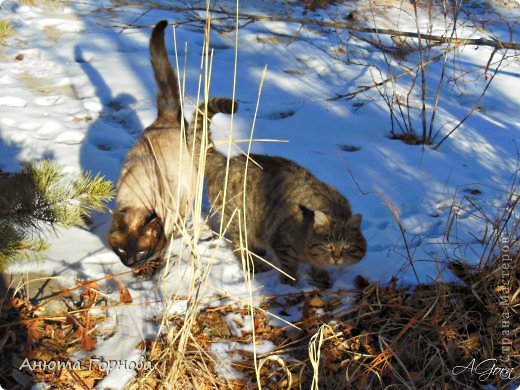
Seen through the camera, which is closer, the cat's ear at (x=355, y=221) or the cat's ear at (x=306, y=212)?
the cat's ear at (x=355, y=221)

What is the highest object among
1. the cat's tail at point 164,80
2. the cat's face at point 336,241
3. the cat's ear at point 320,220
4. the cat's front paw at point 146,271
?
the cat's tail at point 164,80

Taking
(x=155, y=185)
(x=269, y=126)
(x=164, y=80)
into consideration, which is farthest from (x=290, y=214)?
(x=269, y=126)

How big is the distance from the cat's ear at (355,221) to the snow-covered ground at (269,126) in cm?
30

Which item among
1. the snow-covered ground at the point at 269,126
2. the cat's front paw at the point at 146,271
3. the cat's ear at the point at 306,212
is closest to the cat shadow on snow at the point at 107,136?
the snow-covered ground at the point at 269,126

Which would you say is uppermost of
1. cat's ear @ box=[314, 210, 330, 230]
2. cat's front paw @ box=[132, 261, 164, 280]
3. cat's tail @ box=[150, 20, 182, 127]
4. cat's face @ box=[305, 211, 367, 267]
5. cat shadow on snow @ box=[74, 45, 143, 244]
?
cat's tail @ box=[150, 20, 182, 127]

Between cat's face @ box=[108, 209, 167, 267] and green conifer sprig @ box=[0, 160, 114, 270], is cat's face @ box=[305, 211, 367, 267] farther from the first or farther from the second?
green conifer sprig @ box=[0, 160, 114, 270]

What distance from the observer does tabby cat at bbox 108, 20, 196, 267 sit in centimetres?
321

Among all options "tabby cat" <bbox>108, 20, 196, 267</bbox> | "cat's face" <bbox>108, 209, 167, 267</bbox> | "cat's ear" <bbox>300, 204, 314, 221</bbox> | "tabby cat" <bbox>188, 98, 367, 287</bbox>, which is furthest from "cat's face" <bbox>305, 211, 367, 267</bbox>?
"cat's face" <bbox>108, 209, 167, 267</bbox>

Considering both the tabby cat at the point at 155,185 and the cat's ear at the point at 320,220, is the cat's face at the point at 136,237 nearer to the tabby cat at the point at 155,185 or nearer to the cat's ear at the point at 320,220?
the tabby cat at the point at 155,185

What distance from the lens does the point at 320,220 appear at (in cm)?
317

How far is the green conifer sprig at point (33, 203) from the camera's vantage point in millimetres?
2545

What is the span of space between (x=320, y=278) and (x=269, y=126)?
203cm

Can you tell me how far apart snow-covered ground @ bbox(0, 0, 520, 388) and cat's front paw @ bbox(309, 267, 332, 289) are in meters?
0.06

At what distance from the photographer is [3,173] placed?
3908mm
